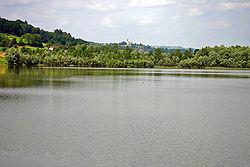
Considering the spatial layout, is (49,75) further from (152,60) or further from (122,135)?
(152,60)

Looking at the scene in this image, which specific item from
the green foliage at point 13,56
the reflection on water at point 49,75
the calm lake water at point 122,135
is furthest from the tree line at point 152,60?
the calm lake water at point 122,135

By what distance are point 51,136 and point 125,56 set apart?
184 meters

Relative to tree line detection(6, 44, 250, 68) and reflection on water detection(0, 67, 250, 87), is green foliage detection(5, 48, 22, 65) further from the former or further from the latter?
reflection on water detection(0, 67, 250, 87)

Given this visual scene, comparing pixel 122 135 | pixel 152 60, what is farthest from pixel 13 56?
pixel 122 135

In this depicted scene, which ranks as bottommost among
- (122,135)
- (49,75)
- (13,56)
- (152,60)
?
(122,135)

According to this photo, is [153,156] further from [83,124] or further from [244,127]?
[244,127]

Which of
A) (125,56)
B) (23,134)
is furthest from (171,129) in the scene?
(125,56)

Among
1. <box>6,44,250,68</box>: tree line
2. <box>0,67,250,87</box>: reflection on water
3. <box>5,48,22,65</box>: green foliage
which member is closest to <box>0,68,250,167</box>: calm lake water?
<box>0,67,250,87</box>: reflection on water

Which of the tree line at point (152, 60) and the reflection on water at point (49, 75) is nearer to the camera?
the reflection on water at point (49, 75)

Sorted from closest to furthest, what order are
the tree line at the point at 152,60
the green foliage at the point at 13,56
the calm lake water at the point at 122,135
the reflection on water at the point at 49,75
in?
the calm lake water at the point at 122,135
the reflection on water at the point at 49,75
the green foliage at the point at 13,56
the tree line at the point at 152,60

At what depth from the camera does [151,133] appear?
17.4 metres

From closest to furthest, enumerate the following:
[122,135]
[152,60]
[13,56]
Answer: [122,135] < [13,56] < [152,60]

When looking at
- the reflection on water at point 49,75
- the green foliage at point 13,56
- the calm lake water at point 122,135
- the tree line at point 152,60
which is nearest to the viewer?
the calm lake water at point 122,135

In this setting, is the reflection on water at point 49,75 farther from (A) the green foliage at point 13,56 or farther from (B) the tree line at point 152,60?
(B) the tree line at point 152,60
